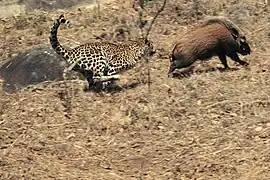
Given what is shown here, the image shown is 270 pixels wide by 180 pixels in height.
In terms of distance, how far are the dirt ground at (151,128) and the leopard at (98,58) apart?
19 cm

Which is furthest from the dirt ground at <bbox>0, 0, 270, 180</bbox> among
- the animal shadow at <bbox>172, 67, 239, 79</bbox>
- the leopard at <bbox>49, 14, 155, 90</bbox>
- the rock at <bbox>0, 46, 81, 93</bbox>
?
the rock at <bbox>0, 46, 81, 93</bbox>

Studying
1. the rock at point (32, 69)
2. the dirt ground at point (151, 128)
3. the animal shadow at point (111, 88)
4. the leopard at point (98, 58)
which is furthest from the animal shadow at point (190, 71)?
the rock at point (32, 69)

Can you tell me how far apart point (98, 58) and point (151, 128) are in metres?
2.17

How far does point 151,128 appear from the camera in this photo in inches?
297

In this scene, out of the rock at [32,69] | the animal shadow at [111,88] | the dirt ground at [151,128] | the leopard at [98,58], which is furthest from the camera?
the rock at [32,69]

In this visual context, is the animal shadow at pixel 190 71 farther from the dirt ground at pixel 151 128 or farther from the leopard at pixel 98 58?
the leopard at pixel 98 58

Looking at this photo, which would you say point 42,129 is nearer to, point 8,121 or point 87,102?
point 8,121

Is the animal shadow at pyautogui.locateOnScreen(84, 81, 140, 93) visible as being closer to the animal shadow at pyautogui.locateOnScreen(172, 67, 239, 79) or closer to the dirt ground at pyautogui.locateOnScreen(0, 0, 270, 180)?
the dirt ground at pyautogui.locateOnScreen(0, 0, 270, 180)

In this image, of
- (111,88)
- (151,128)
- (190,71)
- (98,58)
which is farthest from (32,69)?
(151,128)

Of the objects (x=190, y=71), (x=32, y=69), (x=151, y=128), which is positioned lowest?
(x=32, y=69)

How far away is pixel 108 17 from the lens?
1268 centimetres

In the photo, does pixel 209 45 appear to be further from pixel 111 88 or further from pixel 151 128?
pixel 151 128

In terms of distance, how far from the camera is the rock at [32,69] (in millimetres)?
9484

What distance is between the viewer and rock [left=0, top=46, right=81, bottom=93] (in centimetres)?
948
